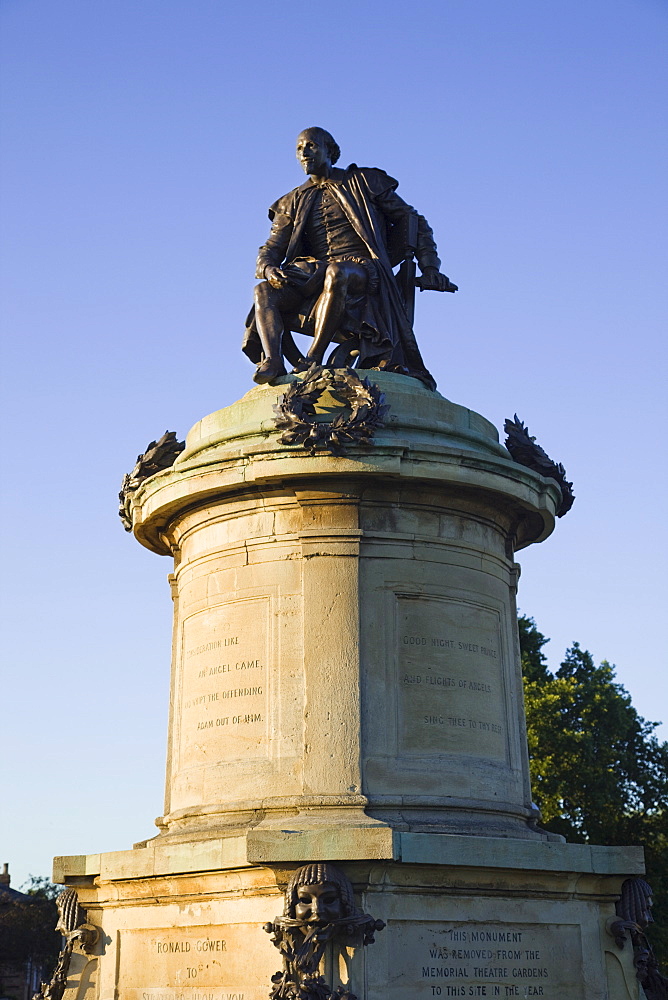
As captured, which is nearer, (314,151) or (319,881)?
(319,881)

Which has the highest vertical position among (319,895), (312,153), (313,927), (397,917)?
(312,153)

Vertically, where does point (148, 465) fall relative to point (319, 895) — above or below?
above

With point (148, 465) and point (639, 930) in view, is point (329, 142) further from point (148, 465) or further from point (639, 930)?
point (639, 930)

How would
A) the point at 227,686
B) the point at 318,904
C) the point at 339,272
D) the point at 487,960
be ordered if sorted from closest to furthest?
the point at 318,904
the point at 487,960
the point at 227,686
the point at 339,272

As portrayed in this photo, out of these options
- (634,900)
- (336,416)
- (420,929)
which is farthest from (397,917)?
(336,416)

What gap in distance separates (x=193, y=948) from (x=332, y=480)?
4.54m

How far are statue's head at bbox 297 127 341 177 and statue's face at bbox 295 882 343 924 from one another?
341 inches

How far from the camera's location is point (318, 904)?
9.17 meters

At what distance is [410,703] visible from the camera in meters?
11.1

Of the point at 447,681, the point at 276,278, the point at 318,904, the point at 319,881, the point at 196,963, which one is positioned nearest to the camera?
the point at 318,904

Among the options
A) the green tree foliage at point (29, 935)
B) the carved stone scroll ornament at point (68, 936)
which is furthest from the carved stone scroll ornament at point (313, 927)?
the green tree foliage at point (29, 935)

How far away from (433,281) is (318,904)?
8.08 metres

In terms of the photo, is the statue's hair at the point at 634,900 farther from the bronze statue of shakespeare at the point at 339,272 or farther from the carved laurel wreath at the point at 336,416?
the bronze statue of shakespeare at the point at 339,272

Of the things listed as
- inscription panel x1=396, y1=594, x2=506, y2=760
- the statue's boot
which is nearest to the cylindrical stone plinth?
inscription panel x1=396, y1=594, x2=506, y2=760
